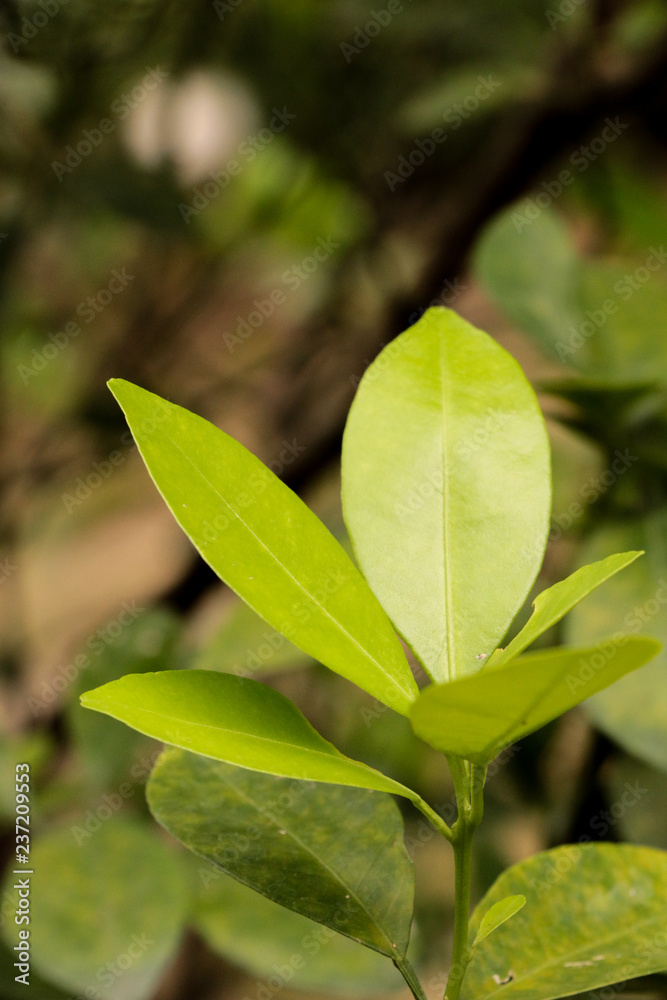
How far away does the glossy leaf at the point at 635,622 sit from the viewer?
55cm

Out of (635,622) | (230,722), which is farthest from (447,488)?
(635,622)

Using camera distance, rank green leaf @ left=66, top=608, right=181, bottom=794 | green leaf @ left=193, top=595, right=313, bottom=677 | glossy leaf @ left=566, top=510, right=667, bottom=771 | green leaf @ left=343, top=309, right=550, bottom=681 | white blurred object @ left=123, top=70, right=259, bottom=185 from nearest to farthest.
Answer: green leaf @ left=343, top=309, right=550, bottom=681 < glossy leaf @ left=566, top=510, right=667, bottom=771 < green leaf @ left=193, top=595, right=313, bottom=677 < green leaf @ left=66, top=608, right=181, bottom=794 < white blurred object @ left=123, top=70, right=259, bottom=185

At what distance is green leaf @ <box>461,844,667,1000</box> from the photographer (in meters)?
0.33

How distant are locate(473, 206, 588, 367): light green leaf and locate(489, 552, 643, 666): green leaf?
1.56ft

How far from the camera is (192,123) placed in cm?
142

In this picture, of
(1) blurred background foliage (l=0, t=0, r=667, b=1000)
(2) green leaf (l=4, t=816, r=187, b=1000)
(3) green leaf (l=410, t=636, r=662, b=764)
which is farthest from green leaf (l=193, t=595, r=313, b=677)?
(3) green leaf (l=410, t=636, r=662, b=764)

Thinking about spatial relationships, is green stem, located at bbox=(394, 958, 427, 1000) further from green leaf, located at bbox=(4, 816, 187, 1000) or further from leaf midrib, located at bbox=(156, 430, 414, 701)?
green leaf, located at bbox=(4, 816, 187, 1000)

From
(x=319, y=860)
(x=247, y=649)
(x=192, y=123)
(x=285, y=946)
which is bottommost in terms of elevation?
(x=285, y=946)

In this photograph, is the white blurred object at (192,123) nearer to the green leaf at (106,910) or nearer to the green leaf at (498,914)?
the green leaf at (106,910)

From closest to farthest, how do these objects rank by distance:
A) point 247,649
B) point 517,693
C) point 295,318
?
point 517,693 → point 247,649 → point 295,318

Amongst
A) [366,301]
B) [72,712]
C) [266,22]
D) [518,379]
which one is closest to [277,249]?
[366,301]

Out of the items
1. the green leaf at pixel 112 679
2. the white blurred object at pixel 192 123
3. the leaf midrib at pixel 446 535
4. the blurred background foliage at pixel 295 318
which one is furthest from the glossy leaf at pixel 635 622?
the white blurred object at pixel 192 123

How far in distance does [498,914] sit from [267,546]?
0.14 m

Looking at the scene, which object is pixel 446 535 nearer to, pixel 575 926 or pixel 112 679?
pixel 575 926
